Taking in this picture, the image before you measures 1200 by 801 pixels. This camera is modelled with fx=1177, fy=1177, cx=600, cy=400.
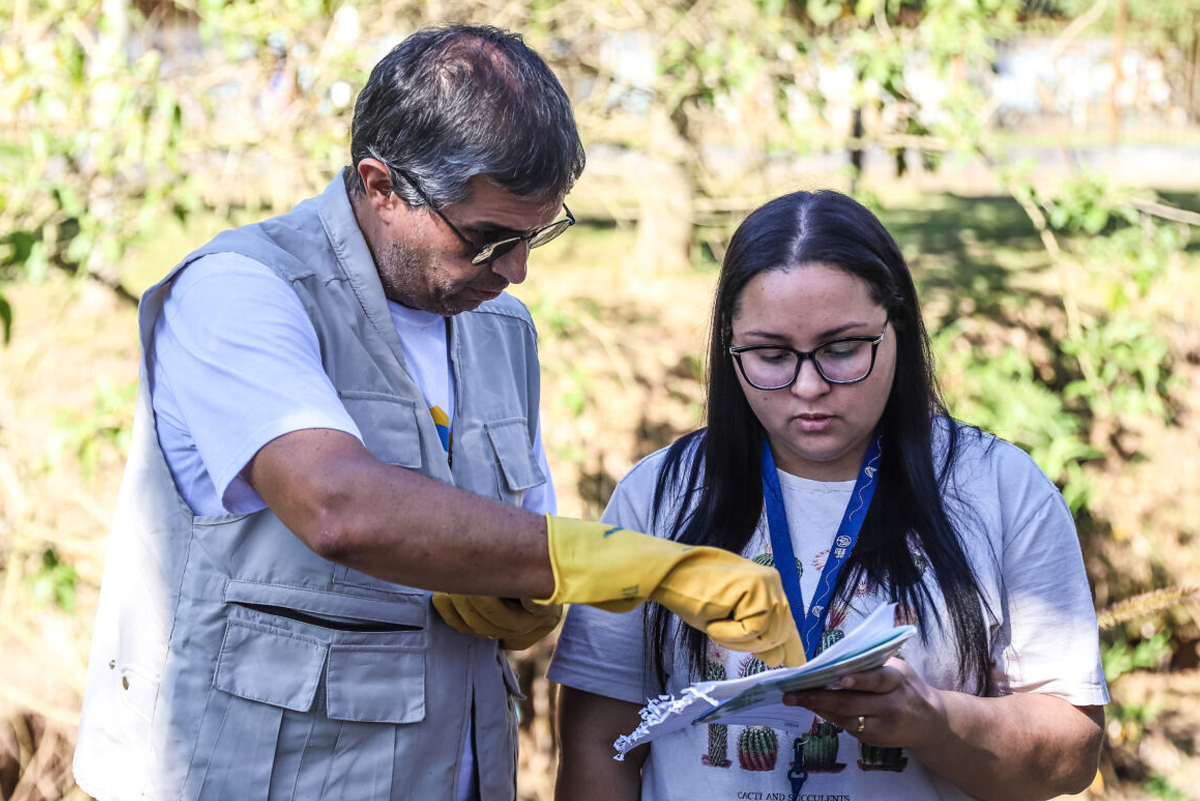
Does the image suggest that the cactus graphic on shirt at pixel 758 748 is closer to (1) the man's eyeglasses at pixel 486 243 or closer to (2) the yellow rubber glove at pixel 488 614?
(2) the yellow rubber glove at pixel 488 614

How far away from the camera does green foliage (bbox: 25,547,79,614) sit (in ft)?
12.9

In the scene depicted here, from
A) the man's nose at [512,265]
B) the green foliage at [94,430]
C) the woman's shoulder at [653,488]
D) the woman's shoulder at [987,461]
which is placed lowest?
the green foliage at [94,430]

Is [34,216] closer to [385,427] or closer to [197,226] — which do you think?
[197,226]

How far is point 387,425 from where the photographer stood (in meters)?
1.92

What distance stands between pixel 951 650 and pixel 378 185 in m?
1.20

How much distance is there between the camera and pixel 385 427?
1.92 m

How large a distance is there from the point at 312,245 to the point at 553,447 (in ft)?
10.8

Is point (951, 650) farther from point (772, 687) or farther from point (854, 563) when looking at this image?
point (772, 687)

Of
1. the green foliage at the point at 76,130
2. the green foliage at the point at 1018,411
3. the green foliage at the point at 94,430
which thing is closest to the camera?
the green foliage at the point at 76,130

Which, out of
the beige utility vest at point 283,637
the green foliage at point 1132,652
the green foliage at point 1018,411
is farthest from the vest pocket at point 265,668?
the green foliage at point 1132,652

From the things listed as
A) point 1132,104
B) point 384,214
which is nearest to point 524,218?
point 384,214

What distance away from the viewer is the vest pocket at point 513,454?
2133 millimetres

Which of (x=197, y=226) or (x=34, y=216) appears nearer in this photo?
(x=34, y=216)

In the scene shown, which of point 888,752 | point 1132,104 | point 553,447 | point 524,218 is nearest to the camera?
point 888,752
